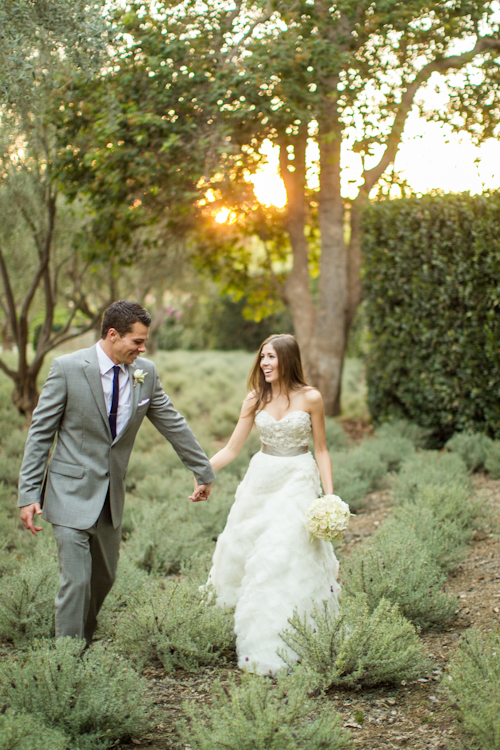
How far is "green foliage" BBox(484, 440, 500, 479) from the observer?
268 inches

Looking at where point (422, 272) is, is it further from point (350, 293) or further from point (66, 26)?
point (66, 26)

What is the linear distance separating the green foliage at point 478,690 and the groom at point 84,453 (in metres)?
1.81

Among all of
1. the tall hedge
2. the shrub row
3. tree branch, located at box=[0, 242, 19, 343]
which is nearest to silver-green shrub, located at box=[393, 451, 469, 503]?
the shrub row

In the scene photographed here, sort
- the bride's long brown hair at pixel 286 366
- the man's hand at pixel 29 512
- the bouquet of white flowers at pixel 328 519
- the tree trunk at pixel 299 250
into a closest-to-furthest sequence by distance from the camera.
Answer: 1. the man's hand at pixel 29 512
2. the bouquet of white flowers at pixel 328 519
3. the bride's long brown hair at pixel 286 366
4. the tree trunk at pixel 299 250

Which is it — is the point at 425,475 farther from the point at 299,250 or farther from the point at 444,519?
the point at 299,250

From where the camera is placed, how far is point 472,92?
830 centimetres

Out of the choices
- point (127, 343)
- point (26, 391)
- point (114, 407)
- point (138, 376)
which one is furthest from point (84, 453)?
point (26, 391)

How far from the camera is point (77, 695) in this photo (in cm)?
277

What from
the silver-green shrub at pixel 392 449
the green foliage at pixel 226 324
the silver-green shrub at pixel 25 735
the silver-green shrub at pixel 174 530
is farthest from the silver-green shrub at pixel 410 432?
the green foliage at pixel 226 324

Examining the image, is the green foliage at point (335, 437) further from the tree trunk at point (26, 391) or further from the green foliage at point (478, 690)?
the green foliage at point (478, 690)

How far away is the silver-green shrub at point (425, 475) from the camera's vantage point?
20.0 feet

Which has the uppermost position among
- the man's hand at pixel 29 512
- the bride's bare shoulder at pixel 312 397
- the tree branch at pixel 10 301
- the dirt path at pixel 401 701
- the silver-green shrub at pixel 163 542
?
the tree branch at pixel 10 301

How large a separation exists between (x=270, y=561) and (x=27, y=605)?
1549mm

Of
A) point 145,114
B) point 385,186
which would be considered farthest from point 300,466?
point 385,186
